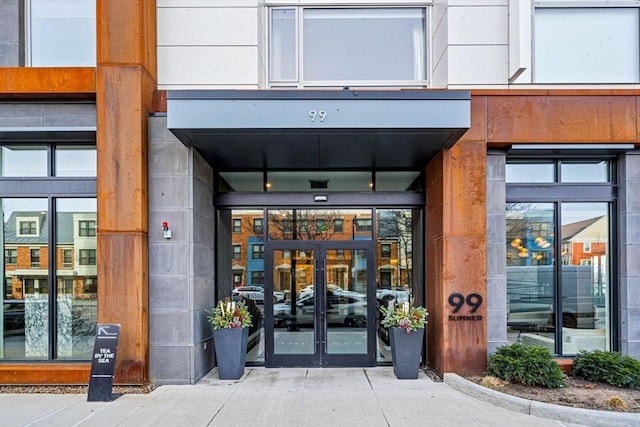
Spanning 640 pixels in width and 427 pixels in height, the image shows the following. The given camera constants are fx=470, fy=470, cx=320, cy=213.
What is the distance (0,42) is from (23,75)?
115 centimetres

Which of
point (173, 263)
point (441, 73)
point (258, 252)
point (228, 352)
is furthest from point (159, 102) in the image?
point (441, 73)

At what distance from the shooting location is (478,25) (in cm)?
835

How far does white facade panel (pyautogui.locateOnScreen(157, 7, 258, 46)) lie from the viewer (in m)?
8.54

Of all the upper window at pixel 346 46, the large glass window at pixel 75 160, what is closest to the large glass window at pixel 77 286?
the large glass window at pixel 75 160

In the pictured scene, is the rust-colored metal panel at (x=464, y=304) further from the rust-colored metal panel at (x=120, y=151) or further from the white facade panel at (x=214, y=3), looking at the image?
the white facade panel at (x=214, y=3)

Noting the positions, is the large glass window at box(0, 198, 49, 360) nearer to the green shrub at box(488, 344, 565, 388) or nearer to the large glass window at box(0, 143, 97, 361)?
the large glass window at box(0, 143, 97, 361)

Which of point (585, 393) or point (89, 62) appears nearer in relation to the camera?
point (585, 393)

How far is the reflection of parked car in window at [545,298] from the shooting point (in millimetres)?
8578

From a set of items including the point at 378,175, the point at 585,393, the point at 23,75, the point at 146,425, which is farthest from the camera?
the point at 378,175

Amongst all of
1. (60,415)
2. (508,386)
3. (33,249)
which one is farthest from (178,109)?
(508,386)

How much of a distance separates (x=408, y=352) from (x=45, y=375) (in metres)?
6.09

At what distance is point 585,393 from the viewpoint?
686cm

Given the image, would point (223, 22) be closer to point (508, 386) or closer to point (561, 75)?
point (561, 75)

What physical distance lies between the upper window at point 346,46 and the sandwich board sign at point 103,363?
17.9ft
